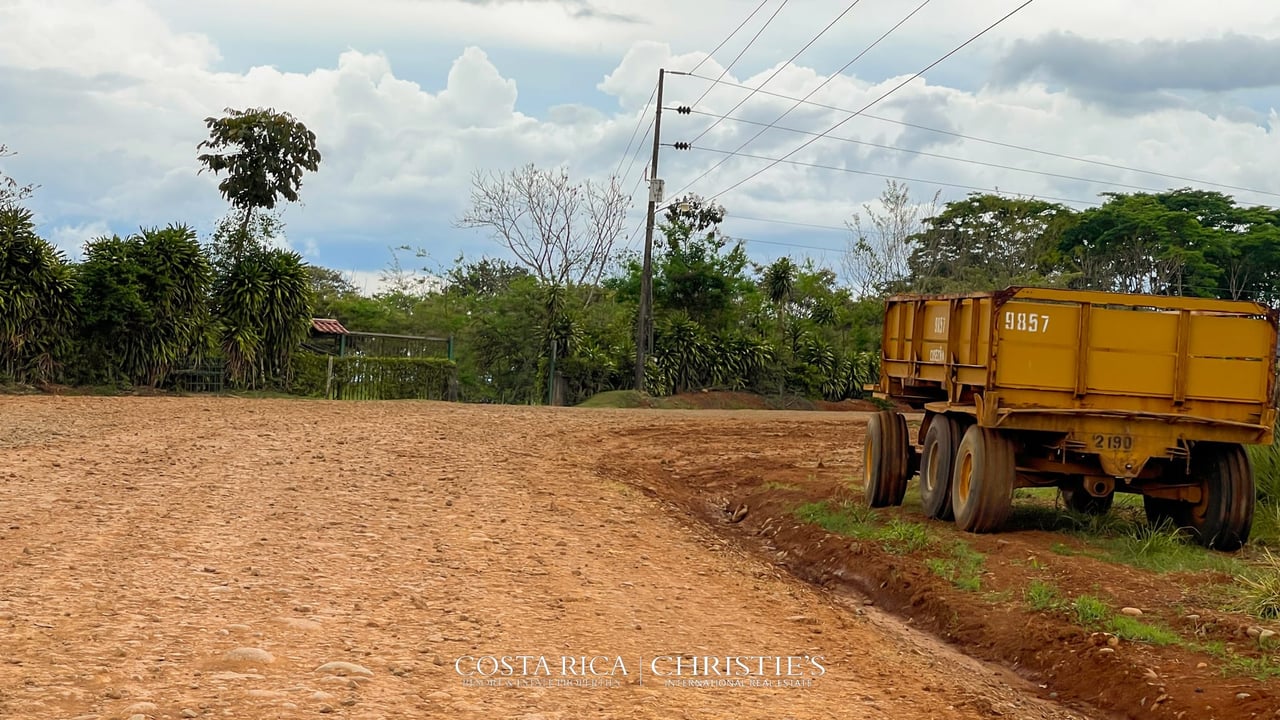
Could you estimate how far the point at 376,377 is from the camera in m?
→ 34.1

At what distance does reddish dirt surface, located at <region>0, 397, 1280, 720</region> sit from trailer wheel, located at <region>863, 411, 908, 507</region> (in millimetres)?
1032

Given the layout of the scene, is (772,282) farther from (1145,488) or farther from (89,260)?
(1145,488)

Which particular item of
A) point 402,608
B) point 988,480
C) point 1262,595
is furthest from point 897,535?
point 402,608

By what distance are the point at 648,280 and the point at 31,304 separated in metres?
17.3

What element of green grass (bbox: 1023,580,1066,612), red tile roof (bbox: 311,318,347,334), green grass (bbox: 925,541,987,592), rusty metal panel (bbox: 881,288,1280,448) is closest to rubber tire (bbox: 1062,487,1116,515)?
rusty metal panel (bbox: 881,288,1280,448)

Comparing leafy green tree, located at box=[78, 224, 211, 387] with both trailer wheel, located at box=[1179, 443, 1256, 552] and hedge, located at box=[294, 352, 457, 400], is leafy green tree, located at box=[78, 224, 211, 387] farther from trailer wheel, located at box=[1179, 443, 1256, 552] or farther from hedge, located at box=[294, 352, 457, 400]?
trailer wheel, located at box=[1179, 443, 1256, 552]

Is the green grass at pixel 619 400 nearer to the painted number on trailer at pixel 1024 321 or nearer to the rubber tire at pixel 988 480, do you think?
the rubber tire at pixel 988 480

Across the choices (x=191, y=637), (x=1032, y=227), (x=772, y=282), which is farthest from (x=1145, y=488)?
(x=1032, y=227)

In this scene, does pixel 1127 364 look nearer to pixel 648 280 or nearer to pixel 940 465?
pixel 940 465

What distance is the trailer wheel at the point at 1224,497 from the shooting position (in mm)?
11266

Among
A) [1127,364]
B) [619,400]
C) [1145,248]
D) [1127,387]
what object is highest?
[1145,248]

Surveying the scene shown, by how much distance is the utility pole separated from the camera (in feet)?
125

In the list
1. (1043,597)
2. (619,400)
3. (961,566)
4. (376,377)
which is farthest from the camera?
(619,400)

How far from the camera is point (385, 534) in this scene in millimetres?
10422
